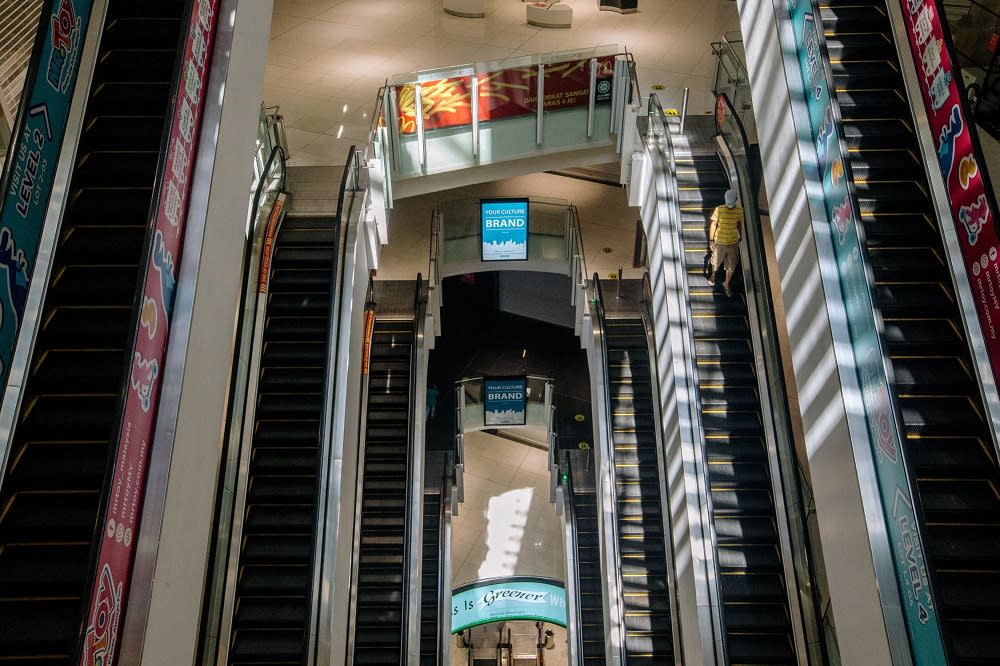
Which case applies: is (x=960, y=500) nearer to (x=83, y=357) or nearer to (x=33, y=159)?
(x=83, y=357)

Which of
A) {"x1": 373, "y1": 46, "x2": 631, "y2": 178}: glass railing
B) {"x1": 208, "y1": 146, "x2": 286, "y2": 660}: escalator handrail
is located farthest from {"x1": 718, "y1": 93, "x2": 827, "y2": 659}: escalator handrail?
{"x1": 208, "y1": 146, "x2": 286, "y2": 660}: escalator handrail

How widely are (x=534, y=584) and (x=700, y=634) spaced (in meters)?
11.6

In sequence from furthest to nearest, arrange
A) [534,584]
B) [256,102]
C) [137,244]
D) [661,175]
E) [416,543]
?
[534,584] → [416,543] → [661,175] → [256,102] → [137,244]

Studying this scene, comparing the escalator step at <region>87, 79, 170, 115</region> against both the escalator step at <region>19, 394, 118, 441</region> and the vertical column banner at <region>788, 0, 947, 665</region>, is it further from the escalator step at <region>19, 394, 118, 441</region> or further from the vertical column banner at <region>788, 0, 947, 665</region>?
the vertical column banner at <region>788, 0, 947, 665</region>

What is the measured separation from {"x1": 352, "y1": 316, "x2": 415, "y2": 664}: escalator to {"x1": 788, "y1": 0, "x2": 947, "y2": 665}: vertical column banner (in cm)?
810

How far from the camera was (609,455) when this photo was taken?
1346 centimetres

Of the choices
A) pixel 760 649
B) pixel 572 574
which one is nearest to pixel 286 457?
pixel 760 649

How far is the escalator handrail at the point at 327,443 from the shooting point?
9.00m

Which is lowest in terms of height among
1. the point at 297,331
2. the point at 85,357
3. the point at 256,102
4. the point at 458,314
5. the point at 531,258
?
the point at 85,357

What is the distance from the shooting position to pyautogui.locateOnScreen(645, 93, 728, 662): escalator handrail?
913cm

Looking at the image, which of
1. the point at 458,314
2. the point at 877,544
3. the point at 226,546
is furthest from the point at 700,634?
the point at 458,314

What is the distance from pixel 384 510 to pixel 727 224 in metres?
7.61

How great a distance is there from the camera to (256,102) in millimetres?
8805

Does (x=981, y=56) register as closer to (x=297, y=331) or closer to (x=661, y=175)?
(x=661, y=175)
